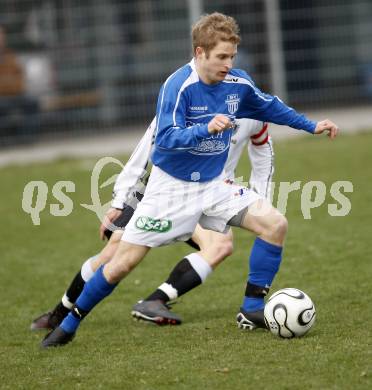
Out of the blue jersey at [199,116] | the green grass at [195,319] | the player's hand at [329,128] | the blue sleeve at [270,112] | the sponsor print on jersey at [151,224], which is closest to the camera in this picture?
the green grass at [195,319]

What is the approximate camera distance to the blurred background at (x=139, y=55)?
1520 centimetres

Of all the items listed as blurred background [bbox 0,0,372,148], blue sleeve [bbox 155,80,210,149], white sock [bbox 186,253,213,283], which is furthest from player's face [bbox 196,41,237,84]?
blurred background [bbox 0,0,372,148]

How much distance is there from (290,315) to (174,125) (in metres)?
1.17

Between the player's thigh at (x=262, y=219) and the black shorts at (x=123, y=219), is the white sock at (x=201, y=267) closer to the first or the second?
the black shorts at (x=123, y=219)

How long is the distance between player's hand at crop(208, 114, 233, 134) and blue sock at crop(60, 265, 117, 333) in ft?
3.65

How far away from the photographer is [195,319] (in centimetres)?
622

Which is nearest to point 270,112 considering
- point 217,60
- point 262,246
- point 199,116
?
point 199,116

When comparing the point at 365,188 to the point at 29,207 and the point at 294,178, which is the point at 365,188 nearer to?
the point at 294,178

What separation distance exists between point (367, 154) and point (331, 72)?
3.67m

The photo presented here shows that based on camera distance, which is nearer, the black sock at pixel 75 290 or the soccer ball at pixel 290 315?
the soccer ball at pixel 290 315

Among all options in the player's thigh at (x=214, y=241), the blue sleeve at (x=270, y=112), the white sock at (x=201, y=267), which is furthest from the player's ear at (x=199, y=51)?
the white sock at (x=201, y=267)

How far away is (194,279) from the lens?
246 inches

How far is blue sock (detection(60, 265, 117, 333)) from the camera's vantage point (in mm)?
5605

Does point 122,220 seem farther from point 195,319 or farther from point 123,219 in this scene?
point 195,319
